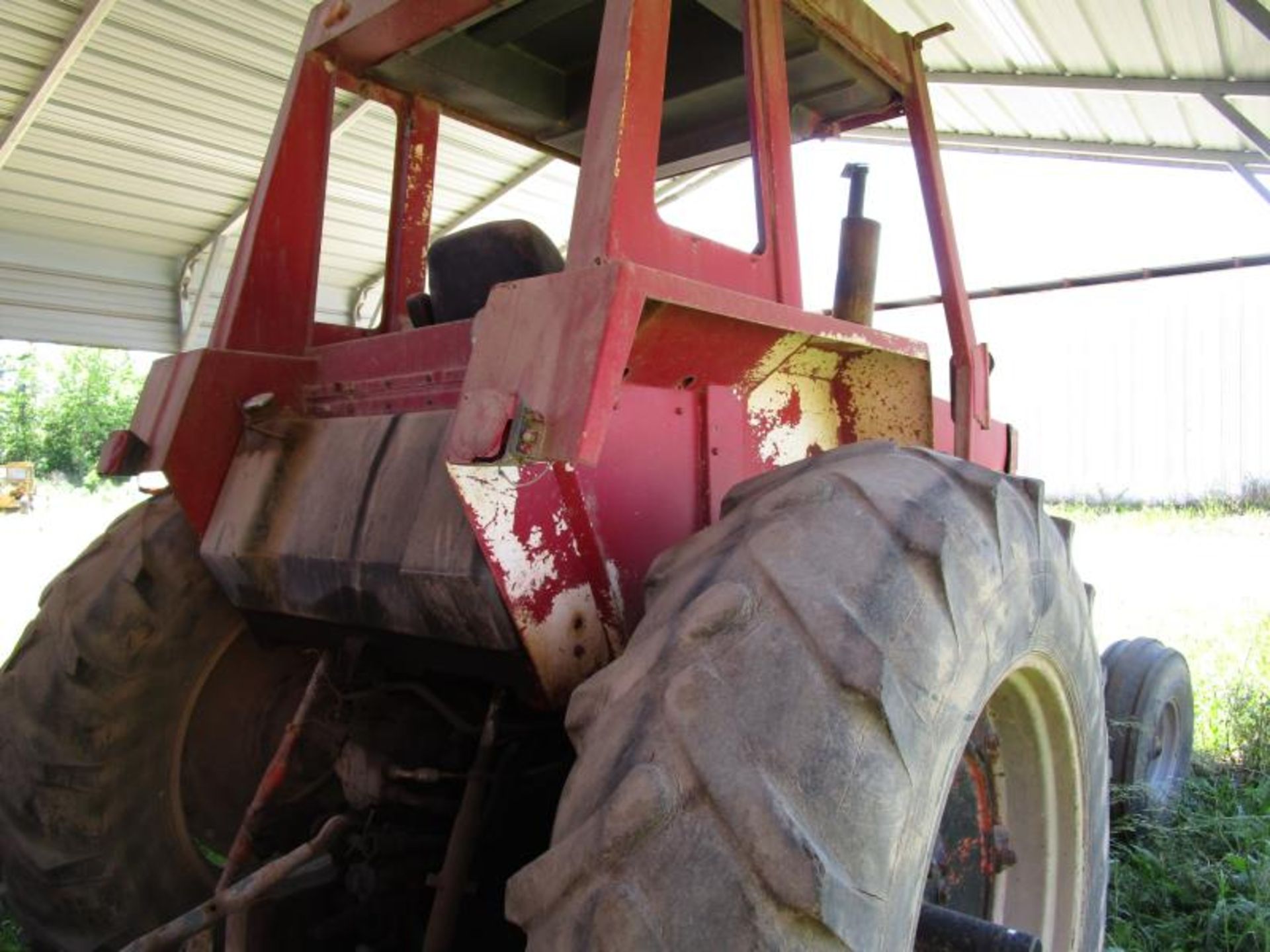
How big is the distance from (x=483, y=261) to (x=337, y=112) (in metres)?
6.63

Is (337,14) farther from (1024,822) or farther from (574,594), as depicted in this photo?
(1024,822)

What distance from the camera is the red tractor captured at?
108cm

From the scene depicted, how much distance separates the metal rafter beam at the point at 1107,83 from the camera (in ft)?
22.3

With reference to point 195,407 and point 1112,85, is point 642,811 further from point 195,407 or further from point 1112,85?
point 1112,85

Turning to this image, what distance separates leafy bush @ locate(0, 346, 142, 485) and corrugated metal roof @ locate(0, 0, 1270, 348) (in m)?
A: 31.4

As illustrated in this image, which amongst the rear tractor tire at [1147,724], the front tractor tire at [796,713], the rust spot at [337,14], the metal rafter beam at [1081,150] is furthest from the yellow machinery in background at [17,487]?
the front tractor tire at [796,713]

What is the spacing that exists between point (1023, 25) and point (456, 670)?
22.0 feet

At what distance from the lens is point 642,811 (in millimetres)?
1008

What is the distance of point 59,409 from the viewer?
1566 inches

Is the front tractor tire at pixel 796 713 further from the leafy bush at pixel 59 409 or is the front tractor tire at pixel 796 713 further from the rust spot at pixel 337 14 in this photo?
the leafy bush at pixel 59 409

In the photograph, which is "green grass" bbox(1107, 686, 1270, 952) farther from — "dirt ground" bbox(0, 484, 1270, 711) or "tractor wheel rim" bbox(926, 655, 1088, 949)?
"dirt ground" bbox(0, 484, 1270, 711)

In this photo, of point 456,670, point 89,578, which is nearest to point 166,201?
point 89,578

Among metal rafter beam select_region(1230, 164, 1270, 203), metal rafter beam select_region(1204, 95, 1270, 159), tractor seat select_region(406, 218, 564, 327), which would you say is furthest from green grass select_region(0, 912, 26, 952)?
metal rafter beam select_region(1230, 164, 1270, 203)

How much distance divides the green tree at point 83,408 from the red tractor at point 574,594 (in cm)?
4025
